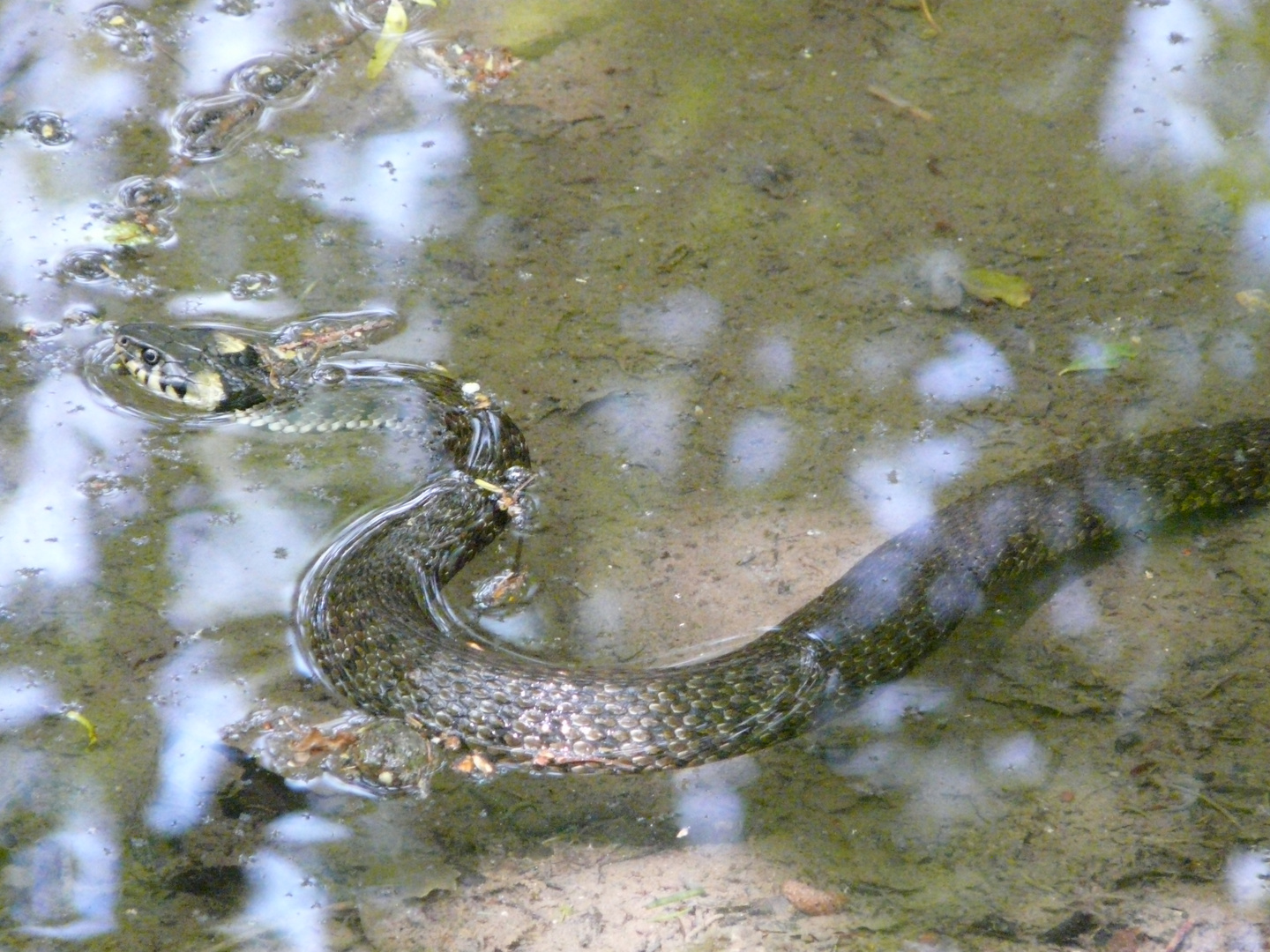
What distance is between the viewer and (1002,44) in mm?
5309

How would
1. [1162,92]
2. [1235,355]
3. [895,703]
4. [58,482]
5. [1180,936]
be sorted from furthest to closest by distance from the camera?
1. [1162,92]
2. [1235,355]
3. [58,482]
4. [895,703]
5. [1180,936]

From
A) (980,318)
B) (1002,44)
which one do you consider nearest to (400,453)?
(980,318)

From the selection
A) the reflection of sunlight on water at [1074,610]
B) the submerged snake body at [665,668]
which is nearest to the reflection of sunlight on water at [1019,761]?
the submerged snake body at [665,668]

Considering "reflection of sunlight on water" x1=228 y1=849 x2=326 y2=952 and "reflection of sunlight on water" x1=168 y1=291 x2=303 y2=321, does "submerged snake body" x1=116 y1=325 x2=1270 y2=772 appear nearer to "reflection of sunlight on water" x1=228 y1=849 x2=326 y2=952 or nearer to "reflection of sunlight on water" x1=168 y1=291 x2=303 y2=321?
"reflection of sunlight on water" x1=168 y1=291 x2=303 y2=321

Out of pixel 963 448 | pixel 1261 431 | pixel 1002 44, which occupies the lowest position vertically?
pixel 963 448

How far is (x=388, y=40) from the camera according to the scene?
5.03 meters

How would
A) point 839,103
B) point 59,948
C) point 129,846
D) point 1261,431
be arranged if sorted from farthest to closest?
point 839,103
point 1261,431
point 129,846
point 59,948

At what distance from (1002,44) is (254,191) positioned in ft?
11.5

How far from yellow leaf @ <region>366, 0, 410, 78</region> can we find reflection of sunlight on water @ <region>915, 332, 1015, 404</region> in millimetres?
2710

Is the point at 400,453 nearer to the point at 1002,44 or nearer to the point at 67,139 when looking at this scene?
the point at 67,139

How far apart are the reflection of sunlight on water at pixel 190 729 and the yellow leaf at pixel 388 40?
2.81 metres

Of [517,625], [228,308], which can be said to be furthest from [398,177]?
[517,625]

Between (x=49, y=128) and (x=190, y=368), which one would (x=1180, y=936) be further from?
(x=49, y=128)

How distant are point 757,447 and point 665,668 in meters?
0.98
